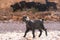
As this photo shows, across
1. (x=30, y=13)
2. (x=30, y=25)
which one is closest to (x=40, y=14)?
(x=30, y=13)

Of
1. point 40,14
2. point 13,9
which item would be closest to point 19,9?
point 13,9

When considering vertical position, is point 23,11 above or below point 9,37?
below

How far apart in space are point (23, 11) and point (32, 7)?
40.5 inches

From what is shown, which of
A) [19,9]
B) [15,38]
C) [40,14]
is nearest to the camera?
[15,38]

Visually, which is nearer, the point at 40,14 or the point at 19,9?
the point at 40,14

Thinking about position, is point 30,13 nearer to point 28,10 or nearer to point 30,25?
point 28,10

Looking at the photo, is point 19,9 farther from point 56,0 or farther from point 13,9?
point 56,0

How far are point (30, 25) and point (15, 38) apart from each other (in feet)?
3.13

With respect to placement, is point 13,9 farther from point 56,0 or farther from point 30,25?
point 30,25

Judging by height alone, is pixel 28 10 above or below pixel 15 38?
below

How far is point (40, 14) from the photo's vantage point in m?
25.0

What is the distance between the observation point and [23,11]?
26.1m

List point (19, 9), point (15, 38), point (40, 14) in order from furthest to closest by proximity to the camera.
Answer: point (19, 9) → point (40, 14) → point (15, 38)

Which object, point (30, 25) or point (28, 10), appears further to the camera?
point (28, 10)
